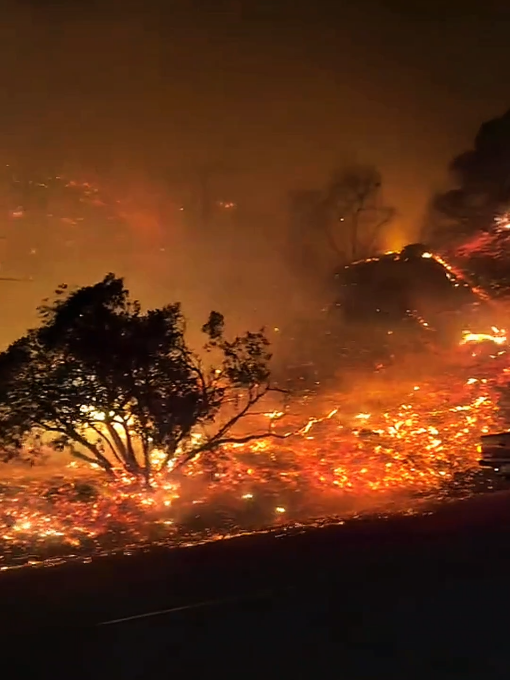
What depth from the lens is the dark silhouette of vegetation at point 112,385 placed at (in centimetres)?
959

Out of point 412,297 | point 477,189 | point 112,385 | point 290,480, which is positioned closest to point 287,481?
point 290,480

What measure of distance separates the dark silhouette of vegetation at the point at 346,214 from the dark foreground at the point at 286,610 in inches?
533

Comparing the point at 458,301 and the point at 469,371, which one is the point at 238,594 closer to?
the point at 469,371

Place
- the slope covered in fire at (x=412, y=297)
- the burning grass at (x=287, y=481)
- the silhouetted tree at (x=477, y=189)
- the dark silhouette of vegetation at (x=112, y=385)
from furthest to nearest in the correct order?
the silhouetted tree at (x=477, y=189), the slope covered in fire at (x=412, y=297), the dark silhouette of vegetation at (x=112, y=385), the burning grass at (x=287, y=481)

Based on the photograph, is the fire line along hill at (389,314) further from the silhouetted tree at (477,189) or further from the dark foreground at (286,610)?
the dark foreground at (286,610)

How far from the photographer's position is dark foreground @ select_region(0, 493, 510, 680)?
387 centimetres

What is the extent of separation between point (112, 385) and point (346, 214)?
419 inches

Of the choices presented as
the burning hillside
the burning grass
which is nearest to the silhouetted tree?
the burning hillside

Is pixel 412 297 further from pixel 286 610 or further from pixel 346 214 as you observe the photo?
pixel 286 610

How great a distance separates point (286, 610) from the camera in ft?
14.7

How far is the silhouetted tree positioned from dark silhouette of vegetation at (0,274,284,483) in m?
9.62

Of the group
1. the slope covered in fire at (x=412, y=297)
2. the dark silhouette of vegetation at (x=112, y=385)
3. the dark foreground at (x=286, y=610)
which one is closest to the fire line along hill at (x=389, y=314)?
the slope covered in fire at (x=412, y=297)

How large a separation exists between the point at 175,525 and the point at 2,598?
14.3 feet

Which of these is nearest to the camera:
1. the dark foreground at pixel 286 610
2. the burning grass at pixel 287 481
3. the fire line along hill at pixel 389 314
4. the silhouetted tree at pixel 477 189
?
the dark foreground at pixel 286 610
